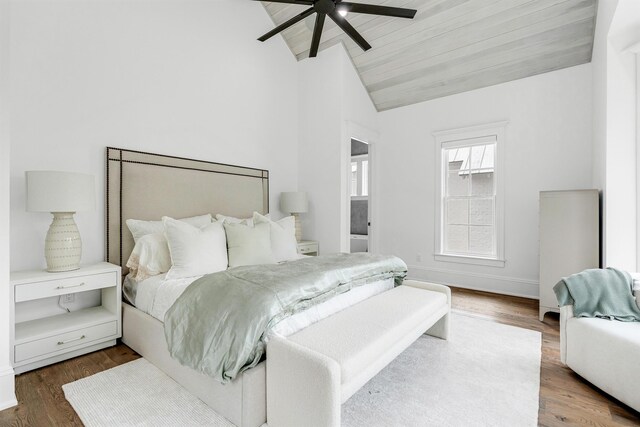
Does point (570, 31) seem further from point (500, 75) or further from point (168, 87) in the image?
point (168, 87)

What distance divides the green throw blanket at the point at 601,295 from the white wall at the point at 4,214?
3.47 m

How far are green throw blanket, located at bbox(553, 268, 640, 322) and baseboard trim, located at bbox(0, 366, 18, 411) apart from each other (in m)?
3.46

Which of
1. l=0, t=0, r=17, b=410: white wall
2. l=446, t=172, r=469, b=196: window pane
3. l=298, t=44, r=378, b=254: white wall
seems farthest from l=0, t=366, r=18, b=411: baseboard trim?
l=446, t=172, r=469, b=196: window pane

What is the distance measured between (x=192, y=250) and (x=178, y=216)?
3.15 feet

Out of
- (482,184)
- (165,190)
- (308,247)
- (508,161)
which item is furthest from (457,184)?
(165,190)

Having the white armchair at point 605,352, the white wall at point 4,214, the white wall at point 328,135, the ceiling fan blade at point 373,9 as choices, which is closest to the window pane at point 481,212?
the white wall at point 328,135

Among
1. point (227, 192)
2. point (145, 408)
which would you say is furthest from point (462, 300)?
point (145, 408)

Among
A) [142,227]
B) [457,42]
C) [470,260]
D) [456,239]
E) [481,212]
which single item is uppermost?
[457,42]

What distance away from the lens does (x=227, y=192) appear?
3.80m

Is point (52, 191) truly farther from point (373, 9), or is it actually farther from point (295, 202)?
point (373, 9)

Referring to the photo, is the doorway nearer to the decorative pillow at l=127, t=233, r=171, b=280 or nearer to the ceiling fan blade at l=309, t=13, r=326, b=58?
the ceiling fan blade at l=309, t=13, r=326, b=58

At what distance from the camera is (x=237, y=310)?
160 cm

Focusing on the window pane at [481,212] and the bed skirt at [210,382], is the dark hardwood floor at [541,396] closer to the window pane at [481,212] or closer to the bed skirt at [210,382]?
the bed skirt at [210,382]

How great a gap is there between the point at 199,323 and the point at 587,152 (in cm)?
441
